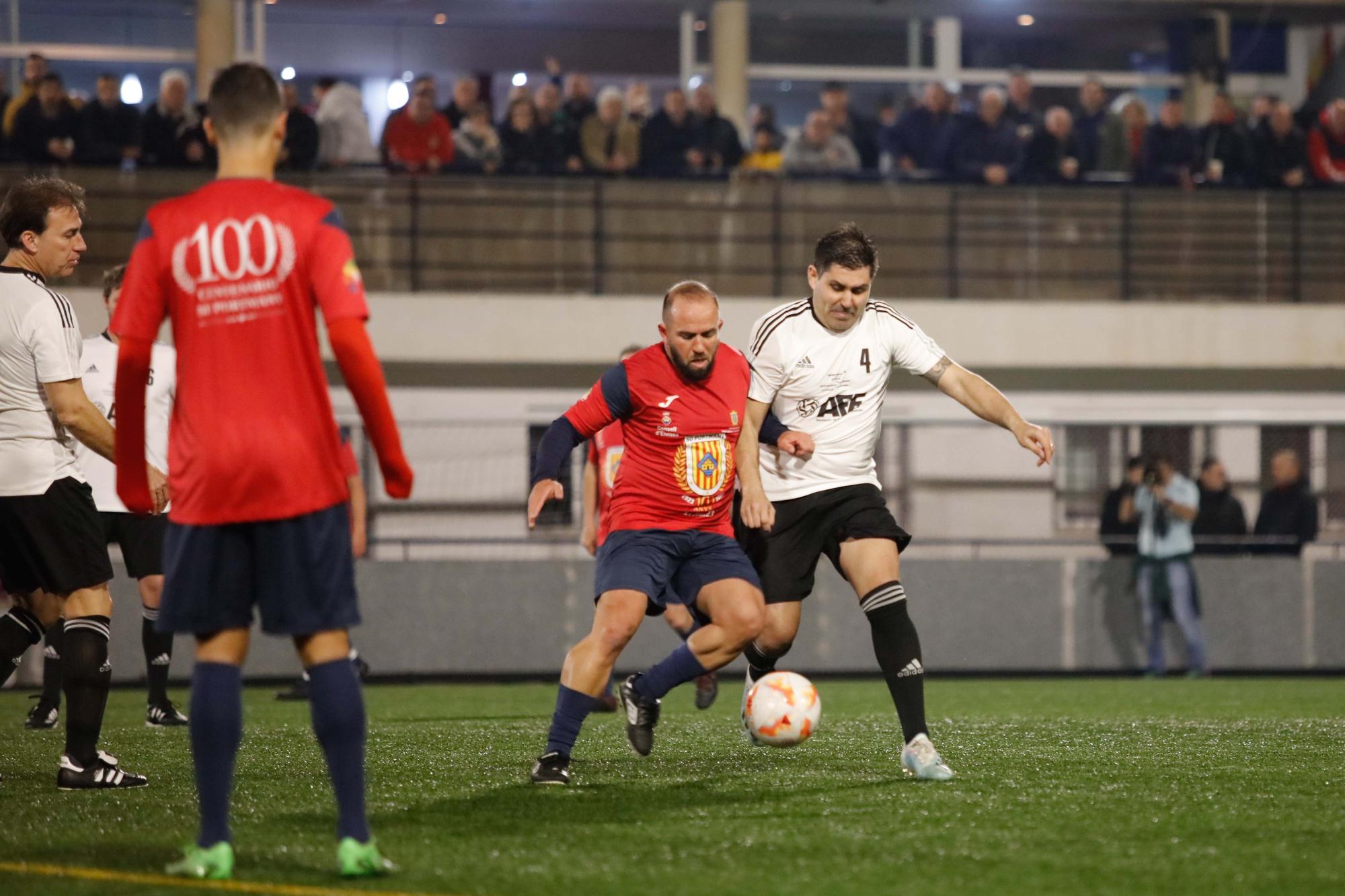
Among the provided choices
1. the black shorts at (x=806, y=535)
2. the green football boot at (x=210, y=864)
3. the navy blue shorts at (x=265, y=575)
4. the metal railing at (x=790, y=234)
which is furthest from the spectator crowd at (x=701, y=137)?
the green football boot at (x=210, y=864)

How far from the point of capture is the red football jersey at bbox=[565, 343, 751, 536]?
19.6 feet

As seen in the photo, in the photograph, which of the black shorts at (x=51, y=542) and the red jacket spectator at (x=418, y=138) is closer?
the black shorts at (x=51, y=542)

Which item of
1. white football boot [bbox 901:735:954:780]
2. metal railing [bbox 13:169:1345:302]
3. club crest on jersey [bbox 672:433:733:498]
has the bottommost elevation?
white football boot [bbox 901:735:954:780]

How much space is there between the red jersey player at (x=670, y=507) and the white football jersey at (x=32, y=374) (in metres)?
1.74

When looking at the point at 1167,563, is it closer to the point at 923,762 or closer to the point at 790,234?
the point at 790,234

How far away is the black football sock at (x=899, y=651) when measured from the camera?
19.4 feet

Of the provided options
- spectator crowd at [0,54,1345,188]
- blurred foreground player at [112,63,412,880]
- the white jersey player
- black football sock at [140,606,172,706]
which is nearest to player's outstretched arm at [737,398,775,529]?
the white jersey player

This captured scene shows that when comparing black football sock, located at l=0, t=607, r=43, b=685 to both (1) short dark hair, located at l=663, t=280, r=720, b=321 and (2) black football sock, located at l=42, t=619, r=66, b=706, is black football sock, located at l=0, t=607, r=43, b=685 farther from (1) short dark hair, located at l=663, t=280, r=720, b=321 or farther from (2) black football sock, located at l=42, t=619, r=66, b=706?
(1) short dark hair, located at l=663, t=280, r=720, b=321

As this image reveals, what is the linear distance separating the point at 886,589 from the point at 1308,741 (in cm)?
245

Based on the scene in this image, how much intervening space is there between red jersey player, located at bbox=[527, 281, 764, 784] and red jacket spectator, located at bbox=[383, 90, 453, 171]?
10707mm

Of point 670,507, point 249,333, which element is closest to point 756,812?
point 670,507

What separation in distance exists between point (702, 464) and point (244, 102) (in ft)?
8.14

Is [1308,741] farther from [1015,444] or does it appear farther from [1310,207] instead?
[1310,207]

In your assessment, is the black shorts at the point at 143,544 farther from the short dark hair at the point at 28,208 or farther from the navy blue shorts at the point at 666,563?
the navy blue shorts at the point at 666,563
